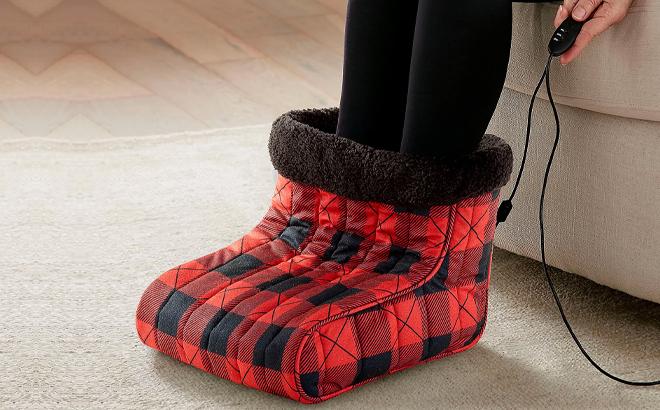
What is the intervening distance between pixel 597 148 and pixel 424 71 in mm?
230

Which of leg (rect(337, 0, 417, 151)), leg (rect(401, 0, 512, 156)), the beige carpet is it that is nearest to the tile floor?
the beige carpet

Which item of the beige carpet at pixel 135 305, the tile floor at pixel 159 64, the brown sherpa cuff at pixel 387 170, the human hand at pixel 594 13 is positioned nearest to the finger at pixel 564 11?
the human hand at pixel 594 13

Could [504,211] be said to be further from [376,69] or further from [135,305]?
[135,305]

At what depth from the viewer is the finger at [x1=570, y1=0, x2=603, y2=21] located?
73cm

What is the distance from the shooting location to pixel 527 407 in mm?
691

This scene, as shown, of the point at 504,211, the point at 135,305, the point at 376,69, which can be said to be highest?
the point at 376,69

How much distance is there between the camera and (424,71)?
2.47 ft

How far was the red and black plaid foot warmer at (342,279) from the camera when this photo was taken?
2.23 ft

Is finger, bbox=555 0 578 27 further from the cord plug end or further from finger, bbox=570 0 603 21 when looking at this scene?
the cord plug end

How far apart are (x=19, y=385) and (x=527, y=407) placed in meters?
0.50

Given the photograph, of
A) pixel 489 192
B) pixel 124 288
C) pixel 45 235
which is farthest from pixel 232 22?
pixel 489 192

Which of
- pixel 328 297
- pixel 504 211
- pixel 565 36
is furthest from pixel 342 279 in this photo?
pixel 565 36

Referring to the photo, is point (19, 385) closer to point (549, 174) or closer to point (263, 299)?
point (263, 299)

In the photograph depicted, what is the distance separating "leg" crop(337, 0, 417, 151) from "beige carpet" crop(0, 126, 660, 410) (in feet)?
0.91
